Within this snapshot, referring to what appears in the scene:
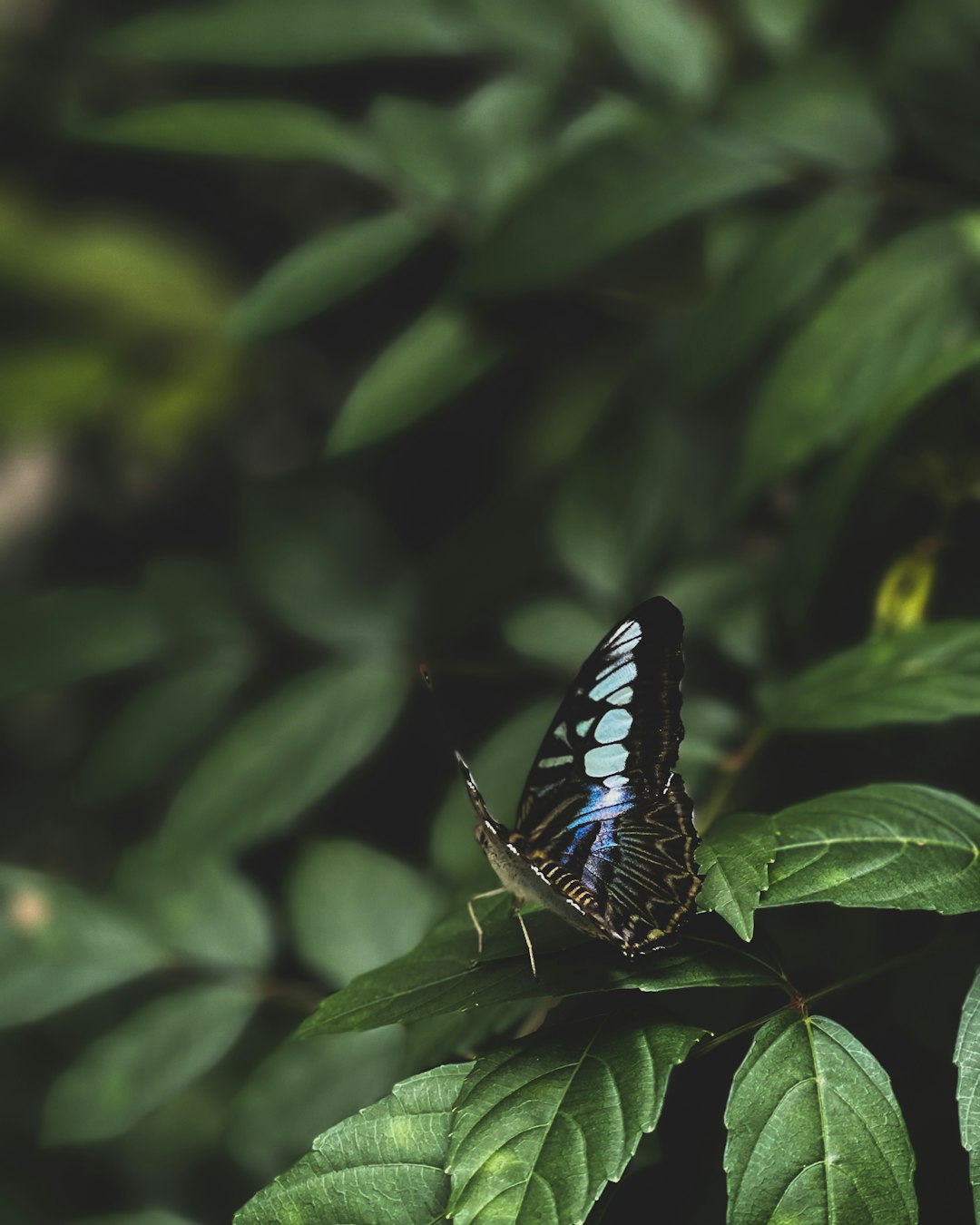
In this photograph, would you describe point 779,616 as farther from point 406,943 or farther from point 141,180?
point 141,180

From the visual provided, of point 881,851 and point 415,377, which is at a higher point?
point 415,377

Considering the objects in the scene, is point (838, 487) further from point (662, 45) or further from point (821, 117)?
point (662, 45)

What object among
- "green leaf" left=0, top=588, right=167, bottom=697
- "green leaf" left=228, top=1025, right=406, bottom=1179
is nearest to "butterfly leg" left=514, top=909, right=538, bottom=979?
"green leaf" left=228, top=1025, right=406, bottom=1179

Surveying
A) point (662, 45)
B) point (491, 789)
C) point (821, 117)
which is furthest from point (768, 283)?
point (491, 789)

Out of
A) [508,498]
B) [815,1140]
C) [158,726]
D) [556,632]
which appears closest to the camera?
[815,1140]

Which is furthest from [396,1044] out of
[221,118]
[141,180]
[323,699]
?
[141,180]

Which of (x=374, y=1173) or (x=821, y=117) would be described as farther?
(x=821, y=117)

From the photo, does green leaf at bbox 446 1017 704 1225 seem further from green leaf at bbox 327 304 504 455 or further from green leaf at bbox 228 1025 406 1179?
green leaf at bbox 327 304 504 455
